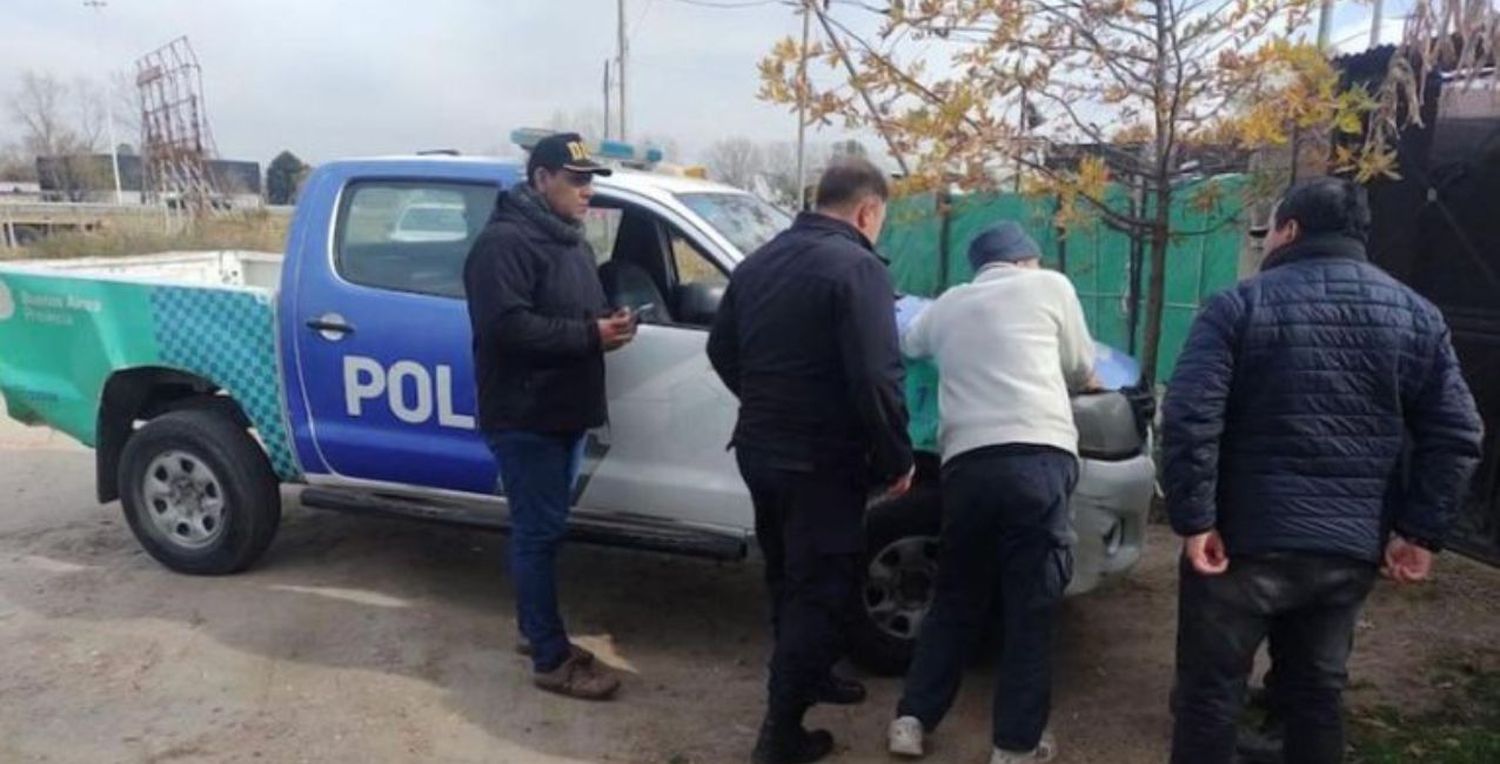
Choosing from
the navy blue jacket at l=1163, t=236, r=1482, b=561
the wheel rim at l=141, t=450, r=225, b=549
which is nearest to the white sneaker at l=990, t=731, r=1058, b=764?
the navy blue jacket at l=1163, t=236, r=1482, b=561

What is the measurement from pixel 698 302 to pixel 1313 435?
2581 mm

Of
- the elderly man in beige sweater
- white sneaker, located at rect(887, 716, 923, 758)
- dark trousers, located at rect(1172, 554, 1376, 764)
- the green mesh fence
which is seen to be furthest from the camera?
the green mesh fence

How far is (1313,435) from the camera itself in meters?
2.85

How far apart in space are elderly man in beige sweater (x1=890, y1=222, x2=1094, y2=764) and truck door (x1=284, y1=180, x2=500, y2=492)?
1970mm

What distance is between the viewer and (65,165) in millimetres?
56438

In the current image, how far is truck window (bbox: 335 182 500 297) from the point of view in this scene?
4695mm

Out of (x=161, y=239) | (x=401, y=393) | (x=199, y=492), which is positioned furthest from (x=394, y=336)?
(x=161, y=239)

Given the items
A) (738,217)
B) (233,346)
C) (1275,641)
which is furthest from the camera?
(233,346)

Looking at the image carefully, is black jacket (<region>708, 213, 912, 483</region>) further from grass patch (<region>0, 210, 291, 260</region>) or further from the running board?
grass patch (<region>0, 210, 291, 260</region>)

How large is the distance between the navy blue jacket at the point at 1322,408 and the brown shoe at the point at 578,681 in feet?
7.02

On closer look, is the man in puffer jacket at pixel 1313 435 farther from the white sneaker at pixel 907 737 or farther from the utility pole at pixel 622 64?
the utility pole at pixel 622 64

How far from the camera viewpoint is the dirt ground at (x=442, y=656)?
3811 millimetres

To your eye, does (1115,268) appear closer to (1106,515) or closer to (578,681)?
(1106,515)

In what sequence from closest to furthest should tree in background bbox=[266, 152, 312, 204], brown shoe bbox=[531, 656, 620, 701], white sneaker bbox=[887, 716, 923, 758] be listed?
1. white sneaker bbox=[887, 716, 923, 758]
2. brown shoe bbox=[531, 656, 620, 701]
3. tree in background bbox=[266, 152, 312, 204]
